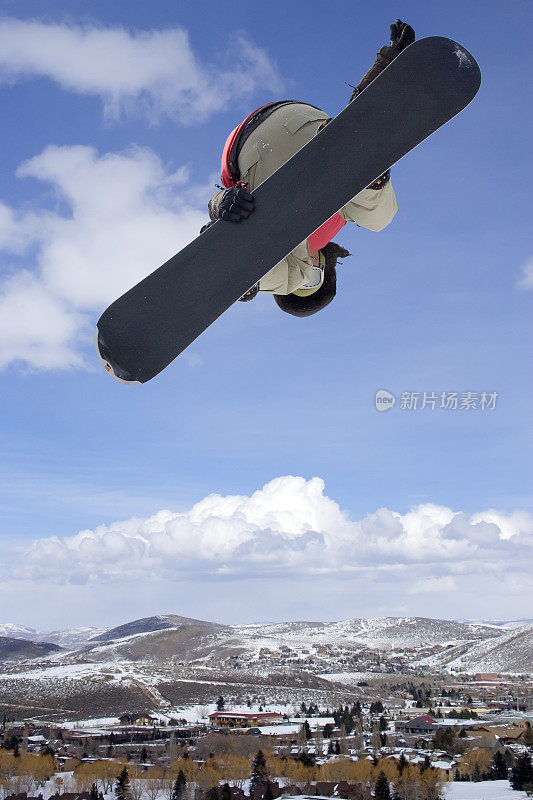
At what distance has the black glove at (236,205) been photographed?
2.67 m

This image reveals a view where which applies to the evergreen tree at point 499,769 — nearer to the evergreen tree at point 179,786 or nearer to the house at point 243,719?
the evergreen tree at point 179,786

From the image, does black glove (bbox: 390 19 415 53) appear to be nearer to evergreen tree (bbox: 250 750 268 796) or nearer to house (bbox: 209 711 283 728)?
evergreen tree (bbox: 250 750 268 796)

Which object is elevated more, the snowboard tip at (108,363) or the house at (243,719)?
the snowboard tip at (108,363)

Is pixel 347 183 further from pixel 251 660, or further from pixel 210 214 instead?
pixel 251 660

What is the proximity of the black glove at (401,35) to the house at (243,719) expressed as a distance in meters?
77.9

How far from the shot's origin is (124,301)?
277 cm

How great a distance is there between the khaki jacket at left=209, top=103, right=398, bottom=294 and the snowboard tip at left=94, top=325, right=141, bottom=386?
77 centimetres

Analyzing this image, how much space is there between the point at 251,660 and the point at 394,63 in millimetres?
135502

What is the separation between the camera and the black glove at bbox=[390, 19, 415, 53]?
2.61 meters

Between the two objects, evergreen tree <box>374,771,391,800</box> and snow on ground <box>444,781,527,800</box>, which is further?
snow on ground <box>444,781,527,800</box>

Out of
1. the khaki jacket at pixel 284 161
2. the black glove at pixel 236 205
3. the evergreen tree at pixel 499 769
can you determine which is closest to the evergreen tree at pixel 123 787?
the evergreen tree at pixel 499 769

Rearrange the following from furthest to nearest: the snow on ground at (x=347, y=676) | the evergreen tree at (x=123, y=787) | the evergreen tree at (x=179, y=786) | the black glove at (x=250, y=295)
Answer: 1. the snow on ground at (x=347, y=676)
2. the evergreen tree at (x=179, y=786)
3. the evergreen tree at (x=123, y=787)
4. the black glove at (x=250, y=295)

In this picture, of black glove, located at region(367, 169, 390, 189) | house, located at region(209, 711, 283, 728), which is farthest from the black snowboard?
house, located at region(209, 711, 283, 728)

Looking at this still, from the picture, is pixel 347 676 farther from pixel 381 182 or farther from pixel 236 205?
pixel 236 205
